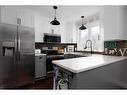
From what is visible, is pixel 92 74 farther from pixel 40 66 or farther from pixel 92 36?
pixel 92 36

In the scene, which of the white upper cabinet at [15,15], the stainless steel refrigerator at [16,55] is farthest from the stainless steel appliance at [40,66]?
the white upper cabinet at [15,15]

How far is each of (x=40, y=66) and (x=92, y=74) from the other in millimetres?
2179

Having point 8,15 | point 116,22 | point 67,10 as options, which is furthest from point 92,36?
point 8,15

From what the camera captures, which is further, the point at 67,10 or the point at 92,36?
the point at 92,36

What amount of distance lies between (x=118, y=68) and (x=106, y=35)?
36.1 inches

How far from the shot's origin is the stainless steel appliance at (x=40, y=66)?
3.12m

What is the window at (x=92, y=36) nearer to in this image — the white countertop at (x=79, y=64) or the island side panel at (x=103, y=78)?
the island side panel at (x=103, y=78)

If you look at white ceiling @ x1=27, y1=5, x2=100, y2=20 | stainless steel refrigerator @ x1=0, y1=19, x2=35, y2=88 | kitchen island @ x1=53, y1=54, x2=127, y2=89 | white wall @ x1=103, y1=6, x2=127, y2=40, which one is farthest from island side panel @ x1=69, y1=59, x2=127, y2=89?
white ceiling @ x1=27, y1=5, x2=100, y2=20

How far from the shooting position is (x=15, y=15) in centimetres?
248

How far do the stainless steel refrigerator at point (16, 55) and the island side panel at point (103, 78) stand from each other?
171cm

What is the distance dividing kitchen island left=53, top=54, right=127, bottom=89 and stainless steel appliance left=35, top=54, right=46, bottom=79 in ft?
5.38

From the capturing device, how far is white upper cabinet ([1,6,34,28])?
2296 millimetres

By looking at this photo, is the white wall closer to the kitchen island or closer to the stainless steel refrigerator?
the kitchen island
